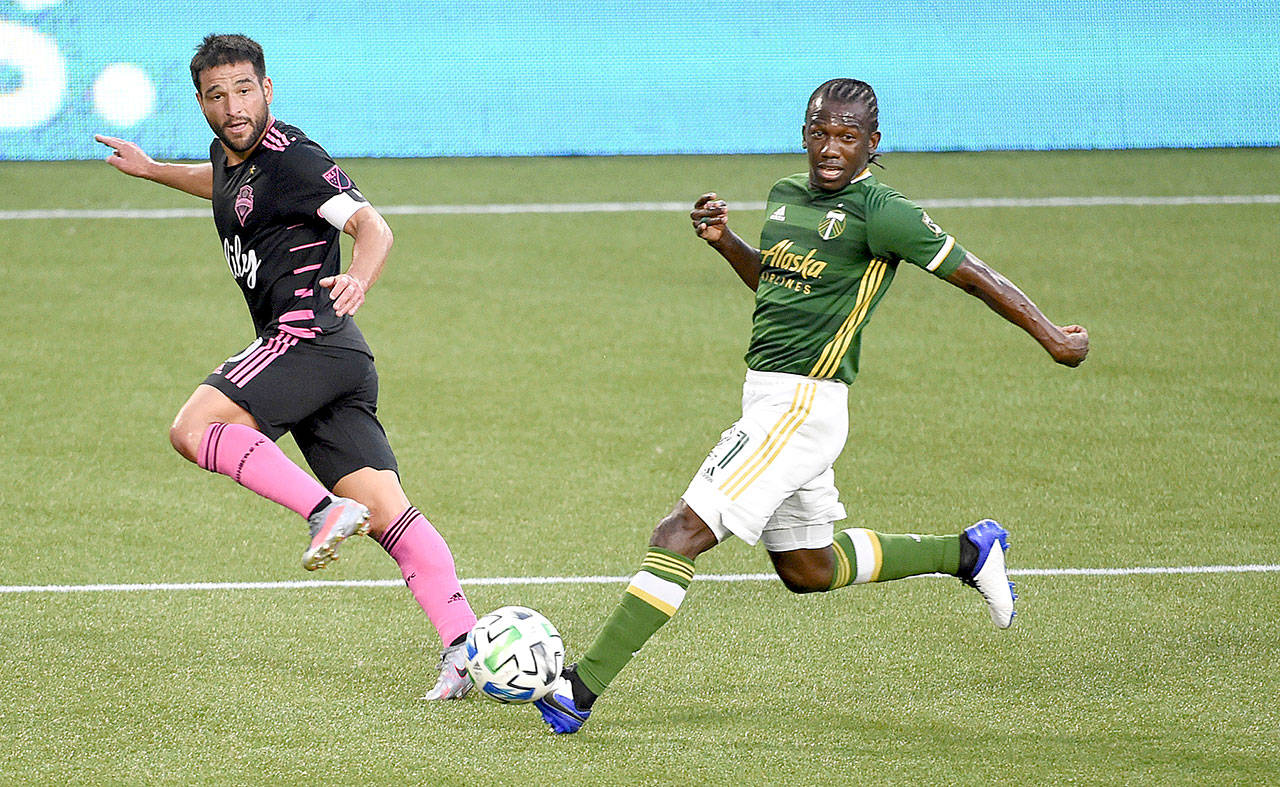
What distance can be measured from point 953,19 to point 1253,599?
1077 cm

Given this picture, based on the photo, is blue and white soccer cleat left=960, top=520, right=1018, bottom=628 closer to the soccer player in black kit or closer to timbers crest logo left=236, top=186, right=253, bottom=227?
the soccer player in black kit

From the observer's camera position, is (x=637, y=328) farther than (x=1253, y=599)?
Yes

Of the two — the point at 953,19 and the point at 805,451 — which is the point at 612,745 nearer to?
the point at 805,451

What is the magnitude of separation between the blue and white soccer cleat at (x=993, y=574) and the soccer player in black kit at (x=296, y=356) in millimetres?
1581

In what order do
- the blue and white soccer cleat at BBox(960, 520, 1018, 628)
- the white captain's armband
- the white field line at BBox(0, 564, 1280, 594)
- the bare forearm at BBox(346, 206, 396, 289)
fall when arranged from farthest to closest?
the white field line at BBox(0, 564, 1280, 594) < the blue and white soccer cleat at BBox(960, 520, 1018, 628) < the white captain's armband < the bare forearm at BBox(346, 206, 396, 289)

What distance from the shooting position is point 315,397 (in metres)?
4.81

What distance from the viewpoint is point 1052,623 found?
5441 millimetres

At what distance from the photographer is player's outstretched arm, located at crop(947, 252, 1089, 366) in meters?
4.36

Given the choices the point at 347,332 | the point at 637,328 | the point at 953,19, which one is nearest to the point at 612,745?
the point at 347,332

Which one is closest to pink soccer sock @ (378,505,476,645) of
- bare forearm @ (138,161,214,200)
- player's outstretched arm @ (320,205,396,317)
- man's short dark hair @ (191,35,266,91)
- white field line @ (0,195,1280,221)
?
player's outstretched arm @ (320,205,396,317)

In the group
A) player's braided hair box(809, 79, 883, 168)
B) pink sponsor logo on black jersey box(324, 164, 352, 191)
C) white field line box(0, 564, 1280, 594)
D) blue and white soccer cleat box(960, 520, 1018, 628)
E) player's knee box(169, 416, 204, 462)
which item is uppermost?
player's braided hair box(809, 79, 883, 168)

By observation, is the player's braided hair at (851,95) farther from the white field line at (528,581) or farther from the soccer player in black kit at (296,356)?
the white field line at (528,581)

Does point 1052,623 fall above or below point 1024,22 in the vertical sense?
below

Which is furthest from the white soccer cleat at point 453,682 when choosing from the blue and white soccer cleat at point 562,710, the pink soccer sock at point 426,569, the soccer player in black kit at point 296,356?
the blue and white soccer cleat at point 562,710
